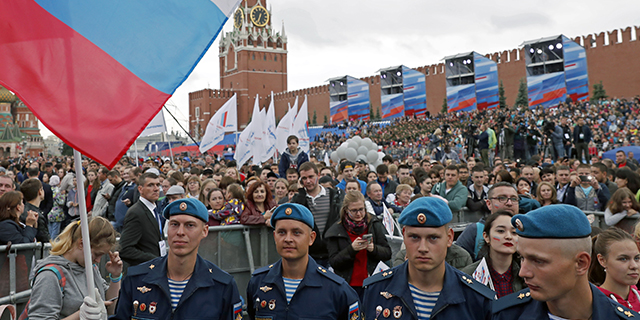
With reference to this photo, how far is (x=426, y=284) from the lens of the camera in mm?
2547

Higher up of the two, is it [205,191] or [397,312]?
Result: [205,191]

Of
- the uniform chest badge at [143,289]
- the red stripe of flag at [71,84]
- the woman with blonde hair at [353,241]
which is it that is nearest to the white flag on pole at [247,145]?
the woman with blonde hair at [353,241]

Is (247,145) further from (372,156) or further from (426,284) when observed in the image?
(426,284)

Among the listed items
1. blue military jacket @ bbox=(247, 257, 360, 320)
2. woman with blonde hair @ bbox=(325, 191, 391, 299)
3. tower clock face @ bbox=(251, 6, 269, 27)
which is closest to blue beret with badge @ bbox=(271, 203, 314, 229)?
blue military jacket @ bbox=(247, 257, 360, 320)

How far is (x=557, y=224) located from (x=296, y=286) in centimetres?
158

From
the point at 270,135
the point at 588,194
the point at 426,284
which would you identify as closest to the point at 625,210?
the point at 588,194

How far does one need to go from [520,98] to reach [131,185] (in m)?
45.6

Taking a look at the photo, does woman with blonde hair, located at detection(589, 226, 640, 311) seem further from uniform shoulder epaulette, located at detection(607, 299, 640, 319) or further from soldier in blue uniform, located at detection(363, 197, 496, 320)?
uniform shoulder epaulette, located at detection(607, 299, 640, 319)

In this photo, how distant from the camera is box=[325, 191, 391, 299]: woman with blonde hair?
Answer: 13.7 feet

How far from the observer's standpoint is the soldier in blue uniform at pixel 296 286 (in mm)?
2830

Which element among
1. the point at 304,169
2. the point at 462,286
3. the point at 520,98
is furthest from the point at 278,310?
the point at 520,98

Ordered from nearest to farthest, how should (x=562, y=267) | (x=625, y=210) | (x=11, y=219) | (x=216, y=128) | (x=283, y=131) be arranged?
1. (x=562, y=267)
2. (x=11, y=219)
3. (x=625, y=210)
4. (x=283, y=131)
5. (x=216, y=128)

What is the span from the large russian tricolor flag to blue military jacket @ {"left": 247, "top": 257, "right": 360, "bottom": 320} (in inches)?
46.2

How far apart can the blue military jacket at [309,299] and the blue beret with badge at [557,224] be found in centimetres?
128
